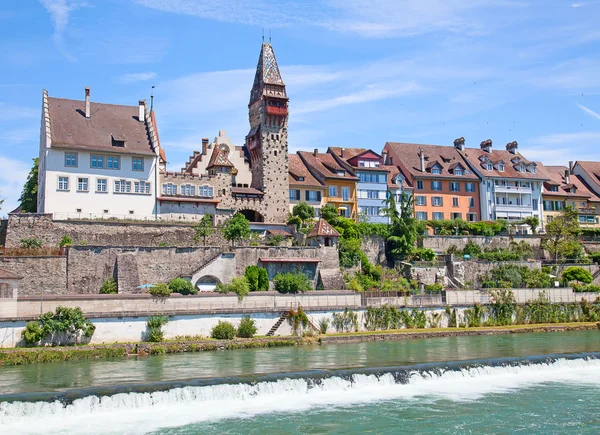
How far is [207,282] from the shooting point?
54.2 metres

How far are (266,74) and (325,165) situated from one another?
12.3 m

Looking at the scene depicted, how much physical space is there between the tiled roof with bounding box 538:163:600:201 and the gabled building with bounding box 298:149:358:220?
27.7 meters

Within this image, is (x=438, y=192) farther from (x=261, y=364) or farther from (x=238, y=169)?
(x=261, y=364)

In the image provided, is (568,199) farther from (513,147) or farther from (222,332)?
(222,332)

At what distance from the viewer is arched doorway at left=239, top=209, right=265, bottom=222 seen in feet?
225

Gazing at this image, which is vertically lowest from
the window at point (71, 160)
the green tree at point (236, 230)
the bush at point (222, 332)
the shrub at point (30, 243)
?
the bush at point (222, 332)

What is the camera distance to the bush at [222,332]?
4366cm

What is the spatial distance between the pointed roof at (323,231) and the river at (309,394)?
71.7ft

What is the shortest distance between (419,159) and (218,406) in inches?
2335

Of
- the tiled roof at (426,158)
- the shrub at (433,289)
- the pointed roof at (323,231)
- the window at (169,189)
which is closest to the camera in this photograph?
the shrub at (433,289)

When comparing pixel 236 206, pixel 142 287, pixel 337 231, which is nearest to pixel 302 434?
pixel 142 287

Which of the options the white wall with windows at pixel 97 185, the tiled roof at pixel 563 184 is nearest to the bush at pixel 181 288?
the white wall with windows at pixel 97 185

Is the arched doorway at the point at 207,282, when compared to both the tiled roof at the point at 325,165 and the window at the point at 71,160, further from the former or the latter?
the tiled roof at the point at 325,165

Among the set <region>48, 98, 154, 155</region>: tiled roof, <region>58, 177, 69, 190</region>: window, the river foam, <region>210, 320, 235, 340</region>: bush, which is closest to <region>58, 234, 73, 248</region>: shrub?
<region>58, 177, 69, 190</region>: window
